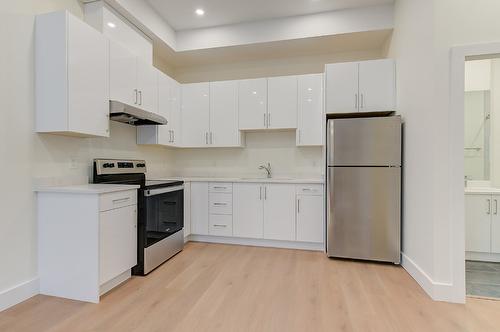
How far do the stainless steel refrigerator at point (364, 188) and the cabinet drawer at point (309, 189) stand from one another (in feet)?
0.90

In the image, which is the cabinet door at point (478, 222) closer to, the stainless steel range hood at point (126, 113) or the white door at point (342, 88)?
the white door at point (342, 88)

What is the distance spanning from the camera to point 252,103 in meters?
3.80

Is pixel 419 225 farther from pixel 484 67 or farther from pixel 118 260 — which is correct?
pixel 118 260

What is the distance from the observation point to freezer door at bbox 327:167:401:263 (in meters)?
2.86

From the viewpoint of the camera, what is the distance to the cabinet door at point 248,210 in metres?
3.53

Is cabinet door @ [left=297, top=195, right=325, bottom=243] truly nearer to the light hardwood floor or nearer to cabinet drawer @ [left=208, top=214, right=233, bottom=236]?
the light hardwood floor

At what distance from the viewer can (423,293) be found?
2.26 m

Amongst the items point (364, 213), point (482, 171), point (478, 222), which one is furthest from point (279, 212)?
point (482, 171)

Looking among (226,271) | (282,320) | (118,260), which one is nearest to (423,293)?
(282,320)

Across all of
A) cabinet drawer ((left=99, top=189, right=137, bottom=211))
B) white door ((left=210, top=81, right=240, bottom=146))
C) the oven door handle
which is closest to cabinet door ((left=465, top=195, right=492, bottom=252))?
white door ((left=210, top=81, right=240, bottom=146))

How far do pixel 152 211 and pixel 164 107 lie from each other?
155 cm

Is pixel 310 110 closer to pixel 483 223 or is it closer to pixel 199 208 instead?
pixel 199 208

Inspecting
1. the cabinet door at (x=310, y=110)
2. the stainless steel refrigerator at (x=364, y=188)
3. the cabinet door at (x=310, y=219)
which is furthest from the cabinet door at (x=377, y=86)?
the cabinet door at (x=310, y=219)

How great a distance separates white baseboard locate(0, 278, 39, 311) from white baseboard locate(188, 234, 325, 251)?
1.89 m
